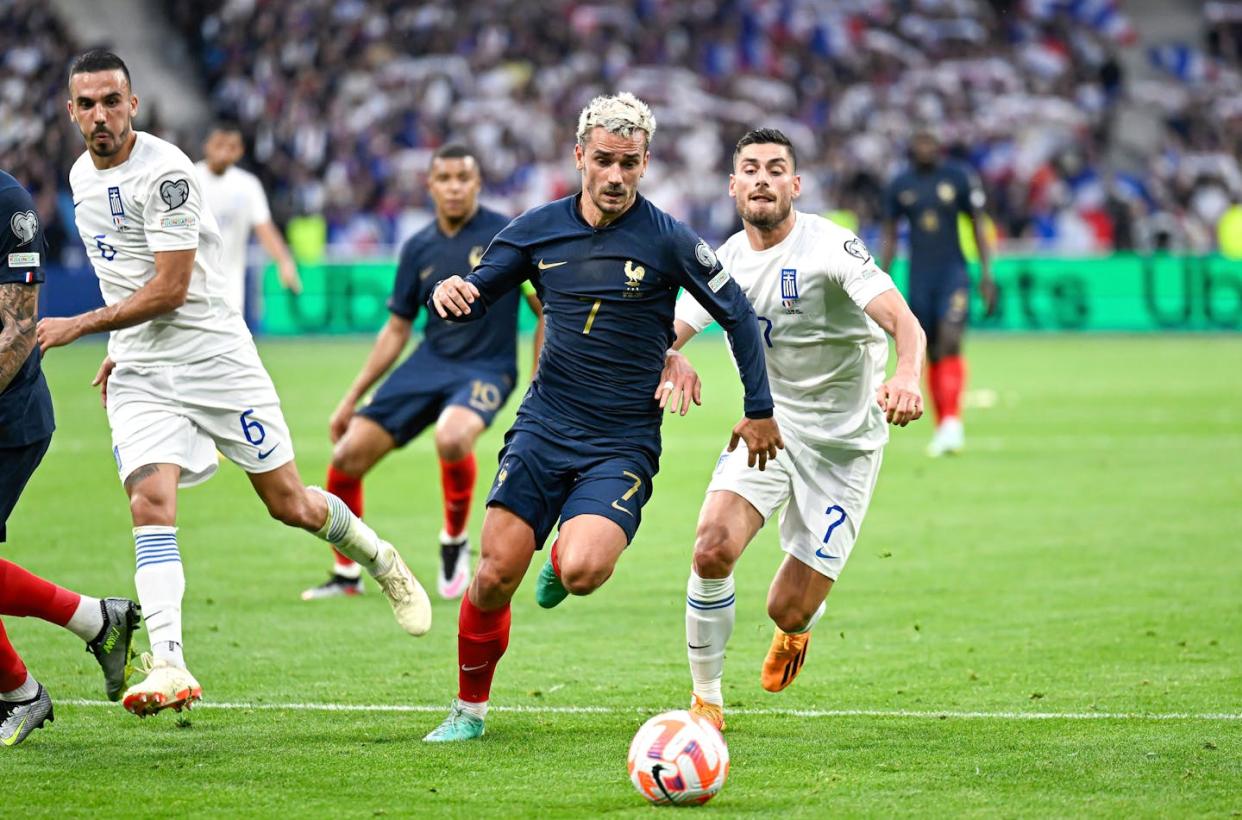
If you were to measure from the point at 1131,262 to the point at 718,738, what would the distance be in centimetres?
2350

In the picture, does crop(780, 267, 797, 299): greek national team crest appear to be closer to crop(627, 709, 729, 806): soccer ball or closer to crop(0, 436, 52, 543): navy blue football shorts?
crop(627, 709, 729, 806): soccer ball

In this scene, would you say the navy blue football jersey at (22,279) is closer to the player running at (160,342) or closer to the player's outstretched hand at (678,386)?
the player running at (160,342)

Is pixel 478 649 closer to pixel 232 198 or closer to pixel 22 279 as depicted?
pixel 22 279

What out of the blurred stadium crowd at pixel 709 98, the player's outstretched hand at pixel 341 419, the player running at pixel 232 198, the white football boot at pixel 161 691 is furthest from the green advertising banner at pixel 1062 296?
the white football boot at pixel 161 691

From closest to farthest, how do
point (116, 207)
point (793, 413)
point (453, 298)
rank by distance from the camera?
1. point (453, 298)
2. point (116, 207)
3. point (793, 413)

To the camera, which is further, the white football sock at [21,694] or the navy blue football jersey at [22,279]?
the white football sock at [21,694]

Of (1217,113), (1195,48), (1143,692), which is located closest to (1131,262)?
(1217,113)

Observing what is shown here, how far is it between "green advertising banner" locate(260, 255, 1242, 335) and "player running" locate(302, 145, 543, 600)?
1657cm

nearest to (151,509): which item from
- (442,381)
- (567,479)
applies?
(567,479)

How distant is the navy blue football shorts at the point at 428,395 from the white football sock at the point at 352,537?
86.7 inches

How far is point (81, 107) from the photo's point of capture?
21.4ft

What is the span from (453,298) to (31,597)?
75.5 inches

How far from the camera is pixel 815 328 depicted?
22.7 ft

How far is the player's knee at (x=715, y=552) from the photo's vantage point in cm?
651
